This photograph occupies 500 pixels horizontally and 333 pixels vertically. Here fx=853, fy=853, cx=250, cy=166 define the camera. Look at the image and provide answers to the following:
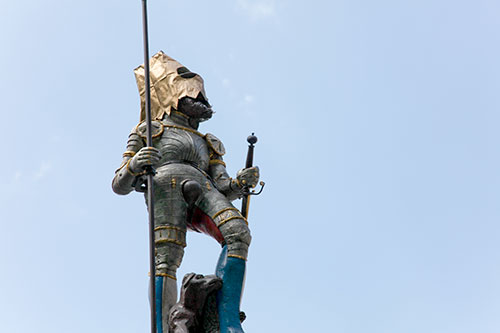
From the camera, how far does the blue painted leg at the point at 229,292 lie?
8.16m

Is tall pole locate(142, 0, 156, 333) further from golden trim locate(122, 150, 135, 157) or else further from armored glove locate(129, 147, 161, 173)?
golden trim locate(122, 150, 135, 157)

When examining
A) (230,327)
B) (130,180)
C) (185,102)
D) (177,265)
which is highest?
(185,102)

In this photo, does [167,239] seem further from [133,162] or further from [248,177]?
[248,177]

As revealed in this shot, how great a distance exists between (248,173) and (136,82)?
6.09ft

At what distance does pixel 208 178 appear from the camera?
9203 mm

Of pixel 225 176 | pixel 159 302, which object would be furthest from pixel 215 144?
pixel 159 302

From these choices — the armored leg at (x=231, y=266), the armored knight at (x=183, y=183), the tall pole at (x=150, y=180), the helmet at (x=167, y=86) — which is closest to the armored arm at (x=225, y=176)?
the armored knight at (x=183, y=183)

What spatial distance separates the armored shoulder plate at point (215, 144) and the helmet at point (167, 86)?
44 centimetres

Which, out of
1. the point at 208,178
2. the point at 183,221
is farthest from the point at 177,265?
the point at 208,178

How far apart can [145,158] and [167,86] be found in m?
1.64

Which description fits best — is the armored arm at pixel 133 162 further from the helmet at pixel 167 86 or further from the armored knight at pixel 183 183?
the helmet at pixel 167 86

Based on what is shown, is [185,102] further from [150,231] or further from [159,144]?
[150,231]

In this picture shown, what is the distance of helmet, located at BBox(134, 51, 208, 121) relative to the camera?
9.60 metres

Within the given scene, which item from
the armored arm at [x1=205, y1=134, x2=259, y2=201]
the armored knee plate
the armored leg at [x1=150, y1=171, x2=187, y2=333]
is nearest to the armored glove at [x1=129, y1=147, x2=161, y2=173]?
the armored leg at [x1=150, y1=171, x2=187, y2=333]
